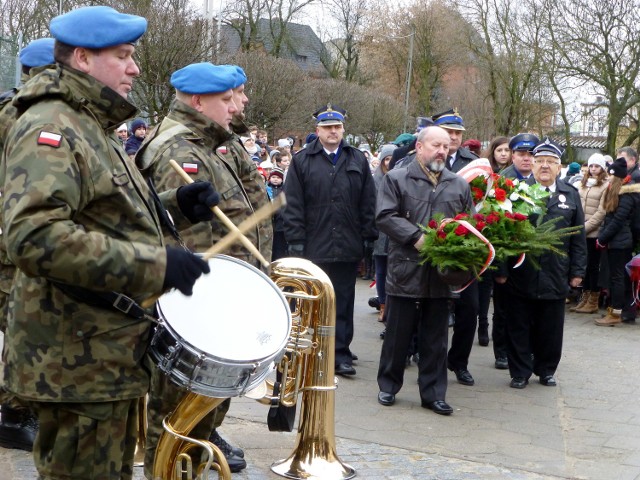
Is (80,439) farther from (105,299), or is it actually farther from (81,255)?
(81,255)

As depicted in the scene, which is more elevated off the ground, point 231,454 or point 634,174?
point 634,174

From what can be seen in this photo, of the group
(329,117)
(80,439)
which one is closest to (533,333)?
(329,117)

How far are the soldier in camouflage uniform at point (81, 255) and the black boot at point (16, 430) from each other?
2197mm

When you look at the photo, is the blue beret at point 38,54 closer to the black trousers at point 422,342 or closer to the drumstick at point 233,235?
the drumstick at point 233,235

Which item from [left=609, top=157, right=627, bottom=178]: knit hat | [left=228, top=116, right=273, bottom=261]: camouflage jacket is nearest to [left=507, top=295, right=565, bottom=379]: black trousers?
[left=228, top=116, right=273, bottom=261]: camouflage jacket

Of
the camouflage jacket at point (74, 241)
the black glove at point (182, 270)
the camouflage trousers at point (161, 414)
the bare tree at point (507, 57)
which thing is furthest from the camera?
the bare tree at point (507, 57)

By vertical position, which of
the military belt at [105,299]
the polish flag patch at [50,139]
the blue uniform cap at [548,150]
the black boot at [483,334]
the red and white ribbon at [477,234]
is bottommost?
the black boot at [483,334]

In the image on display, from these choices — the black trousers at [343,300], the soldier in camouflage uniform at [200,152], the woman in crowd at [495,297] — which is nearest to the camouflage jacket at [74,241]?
the soldier in camouflage uniform at [200,152]

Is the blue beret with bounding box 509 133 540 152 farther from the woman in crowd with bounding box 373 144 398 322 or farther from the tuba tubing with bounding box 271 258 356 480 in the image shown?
the tuba tubing with bounding box 271 258 356 480

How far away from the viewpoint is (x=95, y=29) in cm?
307

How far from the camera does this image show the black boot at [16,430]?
5.25m

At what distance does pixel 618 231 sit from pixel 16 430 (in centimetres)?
800

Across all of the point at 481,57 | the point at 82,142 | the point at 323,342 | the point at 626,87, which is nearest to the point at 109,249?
the point at 82,142

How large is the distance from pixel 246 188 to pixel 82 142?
8.80 ft
